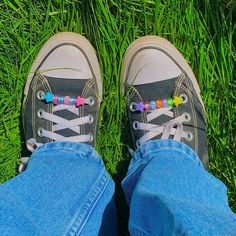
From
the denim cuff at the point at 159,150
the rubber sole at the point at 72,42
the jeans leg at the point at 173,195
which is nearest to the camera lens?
the jeans leg at the point at 173,195

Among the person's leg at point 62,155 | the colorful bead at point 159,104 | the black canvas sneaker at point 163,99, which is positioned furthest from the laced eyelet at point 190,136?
the person's leg at point 62,155

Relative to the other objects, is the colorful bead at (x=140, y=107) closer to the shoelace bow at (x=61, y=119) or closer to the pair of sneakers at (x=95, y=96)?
the pair of sneakers at (x=95, y=96)

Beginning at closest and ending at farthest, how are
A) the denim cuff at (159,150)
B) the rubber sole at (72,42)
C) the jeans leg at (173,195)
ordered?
the jeans leg at (173,195), the denim cuff at (159,150), the rubber sole at (72,42)

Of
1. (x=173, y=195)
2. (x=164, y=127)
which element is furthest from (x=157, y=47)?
(x=173, y=195)

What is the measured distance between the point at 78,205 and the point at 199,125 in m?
0.44

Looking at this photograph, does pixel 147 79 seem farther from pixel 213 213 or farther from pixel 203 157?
pixel 213 213

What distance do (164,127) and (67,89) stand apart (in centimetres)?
29

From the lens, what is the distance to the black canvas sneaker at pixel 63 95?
1273 millimetres

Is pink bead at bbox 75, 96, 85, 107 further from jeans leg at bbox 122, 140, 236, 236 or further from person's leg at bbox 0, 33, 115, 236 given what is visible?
jeans leg at bbox 122, 140, 236, 236

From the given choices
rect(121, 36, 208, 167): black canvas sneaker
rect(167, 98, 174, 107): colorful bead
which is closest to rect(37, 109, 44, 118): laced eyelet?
rect(121, 36, 208, 167): black canvas sneaker

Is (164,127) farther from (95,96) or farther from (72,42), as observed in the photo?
(72,42)

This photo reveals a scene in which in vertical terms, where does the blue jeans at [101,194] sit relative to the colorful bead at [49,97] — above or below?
below

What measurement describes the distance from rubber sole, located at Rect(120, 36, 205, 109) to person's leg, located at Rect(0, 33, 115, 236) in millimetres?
78

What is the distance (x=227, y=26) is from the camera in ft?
3.87
